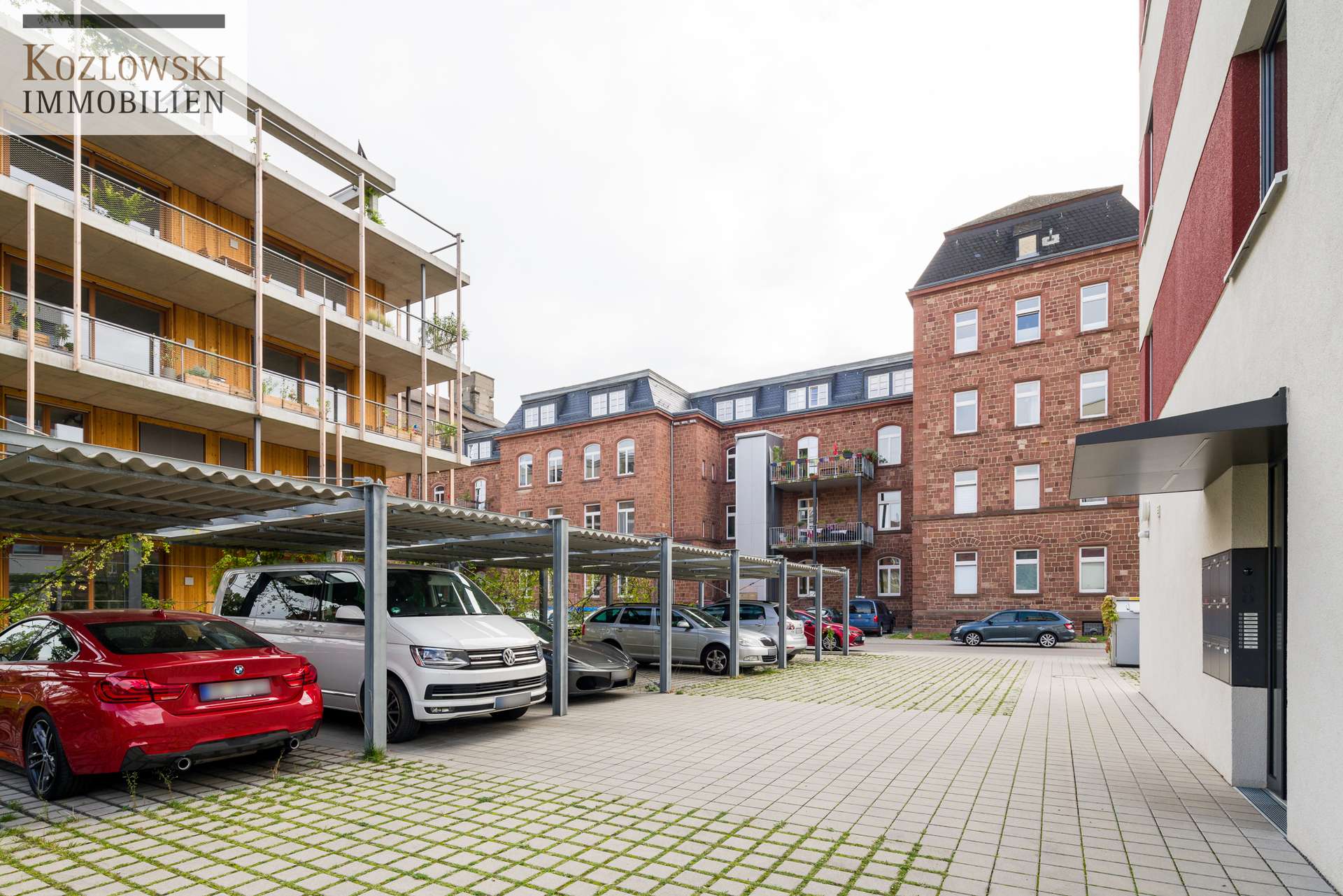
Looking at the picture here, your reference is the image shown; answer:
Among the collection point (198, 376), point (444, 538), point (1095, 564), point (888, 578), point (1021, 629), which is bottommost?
point (1021, 629)

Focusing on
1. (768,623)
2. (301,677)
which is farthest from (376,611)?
(768,623)

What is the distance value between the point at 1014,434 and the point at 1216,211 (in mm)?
25370

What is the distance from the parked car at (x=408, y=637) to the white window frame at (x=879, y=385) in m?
32.0

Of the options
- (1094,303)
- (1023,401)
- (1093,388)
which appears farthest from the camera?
(1023,401)

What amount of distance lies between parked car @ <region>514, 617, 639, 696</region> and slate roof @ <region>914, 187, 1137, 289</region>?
1016 inches

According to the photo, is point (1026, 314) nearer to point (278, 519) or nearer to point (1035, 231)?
point (1035, 231)

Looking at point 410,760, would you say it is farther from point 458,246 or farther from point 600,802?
point 458,246

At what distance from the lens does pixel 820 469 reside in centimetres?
3794

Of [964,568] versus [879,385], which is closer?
[964,568]

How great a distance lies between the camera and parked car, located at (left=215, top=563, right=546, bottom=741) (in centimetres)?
821

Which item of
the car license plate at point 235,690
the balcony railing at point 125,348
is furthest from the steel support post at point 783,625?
the balcony railing at point 125,348

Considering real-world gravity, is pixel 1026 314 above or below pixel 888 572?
above

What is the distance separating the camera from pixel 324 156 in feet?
70.3

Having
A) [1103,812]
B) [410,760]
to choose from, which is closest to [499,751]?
[410,760]
